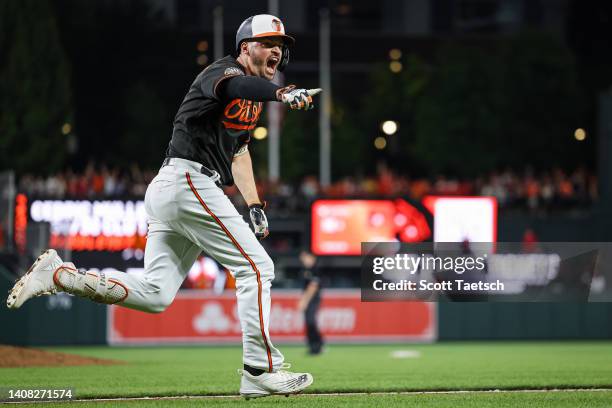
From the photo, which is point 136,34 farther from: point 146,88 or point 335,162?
point 335,162

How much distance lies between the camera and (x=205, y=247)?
7945 mm

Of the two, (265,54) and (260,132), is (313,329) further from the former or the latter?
(260,132)

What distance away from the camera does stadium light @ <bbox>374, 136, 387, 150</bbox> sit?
187 ft

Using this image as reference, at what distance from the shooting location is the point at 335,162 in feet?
174

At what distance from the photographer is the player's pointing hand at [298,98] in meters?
6.96

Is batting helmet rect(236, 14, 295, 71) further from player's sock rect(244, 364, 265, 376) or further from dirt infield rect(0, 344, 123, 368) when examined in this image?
dirt infield rect(0, 344, 123, 368)

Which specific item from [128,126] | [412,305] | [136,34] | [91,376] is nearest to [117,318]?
[412,305]

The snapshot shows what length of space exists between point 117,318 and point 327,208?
19.4 feet

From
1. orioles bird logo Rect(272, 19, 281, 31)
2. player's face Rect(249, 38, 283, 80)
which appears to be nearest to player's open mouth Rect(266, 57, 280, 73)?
player's face Rect(249, 38, 283, 80)

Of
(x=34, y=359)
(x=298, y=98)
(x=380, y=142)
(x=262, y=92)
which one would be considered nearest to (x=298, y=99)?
(x=298, y=98)

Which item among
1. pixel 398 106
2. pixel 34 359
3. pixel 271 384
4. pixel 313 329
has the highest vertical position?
pixel 398 106

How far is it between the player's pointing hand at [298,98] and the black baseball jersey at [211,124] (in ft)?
2.28

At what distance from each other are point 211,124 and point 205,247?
80cm

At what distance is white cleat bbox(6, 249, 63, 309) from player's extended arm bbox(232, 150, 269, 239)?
4.57 ft
